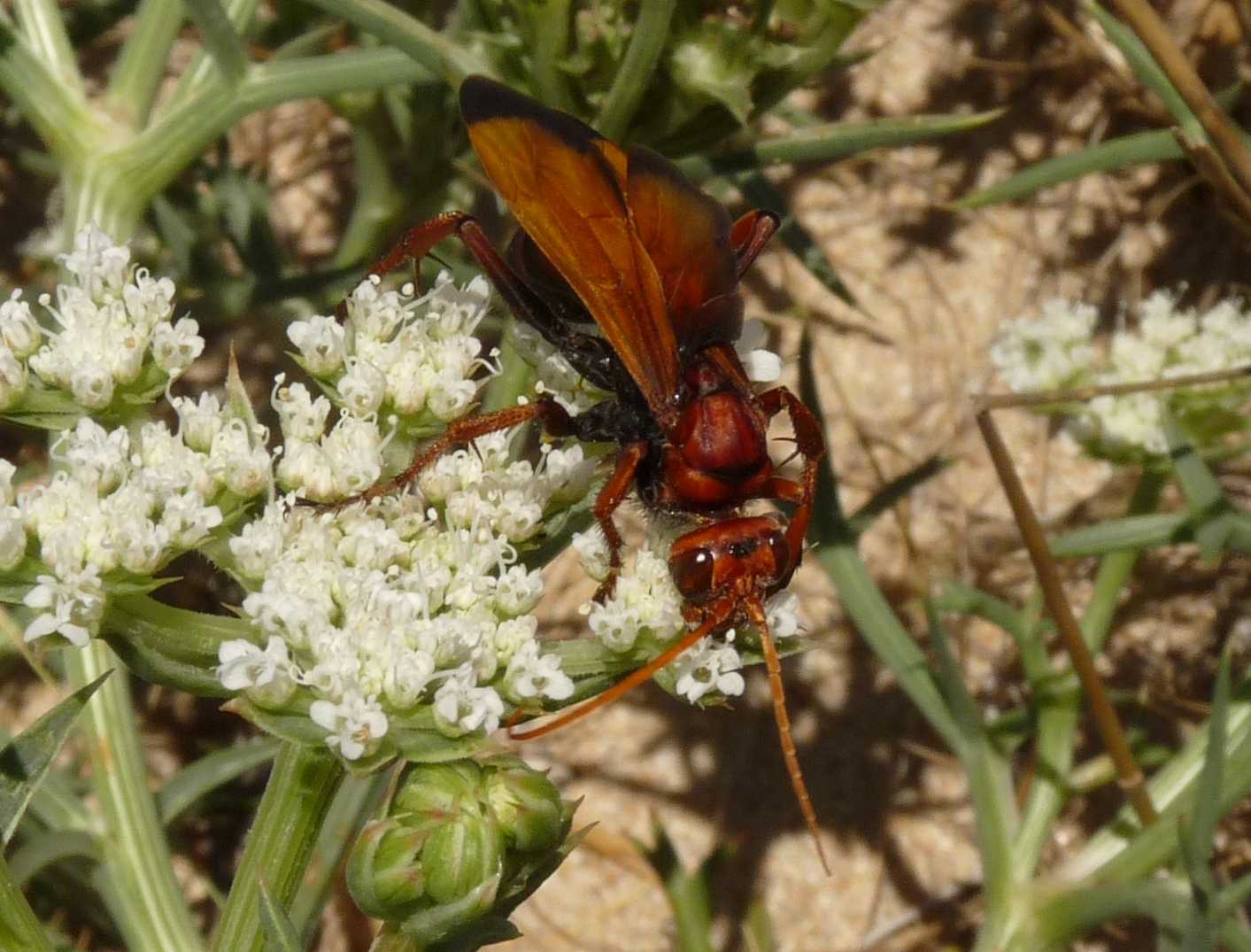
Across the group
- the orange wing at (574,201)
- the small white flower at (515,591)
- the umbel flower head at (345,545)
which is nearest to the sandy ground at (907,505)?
the orange wing at (574,201)

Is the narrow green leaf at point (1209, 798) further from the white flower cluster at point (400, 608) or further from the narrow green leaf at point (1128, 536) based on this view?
the white flower cluster at point (400, 608)

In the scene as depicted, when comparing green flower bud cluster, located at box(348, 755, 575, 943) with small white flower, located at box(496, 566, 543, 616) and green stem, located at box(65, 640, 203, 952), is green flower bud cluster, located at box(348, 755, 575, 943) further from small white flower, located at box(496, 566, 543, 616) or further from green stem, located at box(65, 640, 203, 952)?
green stem, located at box(65, 640, 203, 952)

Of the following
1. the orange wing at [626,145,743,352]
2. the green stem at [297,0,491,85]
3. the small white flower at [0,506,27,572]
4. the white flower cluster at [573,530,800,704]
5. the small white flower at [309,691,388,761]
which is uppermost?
the green stem at [297,0,491,85]

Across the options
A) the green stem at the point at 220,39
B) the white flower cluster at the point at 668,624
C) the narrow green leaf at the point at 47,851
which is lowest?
the narrow green leaf at the point at 47,851

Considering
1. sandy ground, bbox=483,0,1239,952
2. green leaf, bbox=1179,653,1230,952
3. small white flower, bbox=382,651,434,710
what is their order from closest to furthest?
1. small white flower, bbox=382,651,434,710
2. green leaf, bbox=1179,653,1230,952
3. sandy ground, bbox=483,0,1239,952

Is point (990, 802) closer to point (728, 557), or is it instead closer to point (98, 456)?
point (728, 557)

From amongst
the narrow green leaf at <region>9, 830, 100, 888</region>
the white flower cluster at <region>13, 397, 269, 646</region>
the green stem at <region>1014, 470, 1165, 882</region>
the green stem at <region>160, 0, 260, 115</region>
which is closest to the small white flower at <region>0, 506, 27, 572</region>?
the white flower cluster at <region>13, 397, 269, 646</region>
